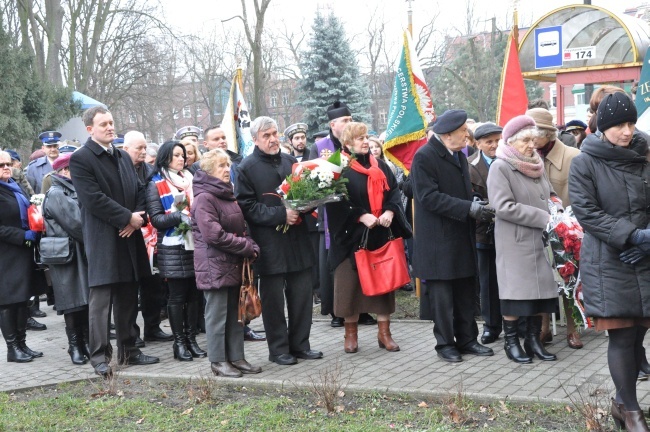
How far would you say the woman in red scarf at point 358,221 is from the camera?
7543 millimetres

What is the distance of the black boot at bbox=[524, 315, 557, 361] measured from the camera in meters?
7.00

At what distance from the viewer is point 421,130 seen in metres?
9.59

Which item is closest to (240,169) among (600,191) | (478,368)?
(478,368)

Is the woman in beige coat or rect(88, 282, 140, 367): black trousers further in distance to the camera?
rect(88, 282, 140, 367): black trousers

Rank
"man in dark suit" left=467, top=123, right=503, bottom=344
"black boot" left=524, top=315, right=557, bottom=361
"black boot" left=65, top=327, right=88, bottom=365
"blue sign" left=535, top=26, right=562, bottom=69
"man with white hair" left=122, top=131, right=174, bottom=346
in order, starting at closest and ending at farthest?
"black boot" left=524, top=315, right=557, bottom=361 → "man in dark suit" left=467, top=123, right=503, bottom=344 → "black boot" left=65, top=327, right=88, bottom=365 → "man with white hair" left=122, top=131, right=174, bottom=346 → "blue sign" left=535, top=26, right=562, bottom=69

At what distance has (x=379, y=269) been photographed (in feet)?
24.8

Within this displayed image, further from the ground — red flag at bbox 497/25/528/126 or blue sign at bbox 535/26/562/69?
blue sign at bbox 535/26/562/69

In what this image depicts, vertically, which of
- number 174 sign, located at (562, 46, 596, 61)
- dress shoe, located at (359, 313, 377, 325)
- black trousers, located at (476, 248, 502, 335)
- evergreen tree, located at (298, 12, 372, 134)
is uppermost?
evergreen tree, located at (298, 12, 372, 134)

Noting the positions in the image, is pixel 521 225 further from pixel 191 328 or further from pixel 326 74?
pixel 326 74

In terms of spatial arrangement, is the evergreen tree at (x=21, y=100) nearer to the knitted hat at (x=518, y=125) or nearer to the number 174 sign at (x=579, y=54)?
the number 174 sign at (x=579, y=54)

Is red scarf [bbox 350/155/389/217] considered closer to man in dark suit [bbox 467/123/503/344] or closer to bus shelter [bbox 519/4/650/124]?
man in dark suit [bbox 467/123/503/344]

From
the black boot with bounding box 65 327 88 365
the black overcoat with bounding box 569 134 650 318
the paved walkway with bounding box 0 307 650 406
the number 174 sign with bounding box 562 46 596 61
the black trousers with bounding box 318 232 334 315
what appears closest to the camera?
the black overcoat with bounding box 569 134 650 318

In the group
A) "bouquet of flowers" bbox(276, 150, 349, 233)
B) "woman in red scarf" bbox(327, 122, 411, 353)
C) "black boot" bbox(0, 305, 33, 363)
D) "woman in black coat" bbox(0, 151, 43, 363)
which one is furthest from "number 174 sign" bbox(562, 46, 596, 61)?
"black boot" bbox(0, 305, 33, 363)

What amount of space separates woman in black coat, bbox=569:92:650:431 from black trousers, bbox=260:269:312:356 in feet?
10.2
